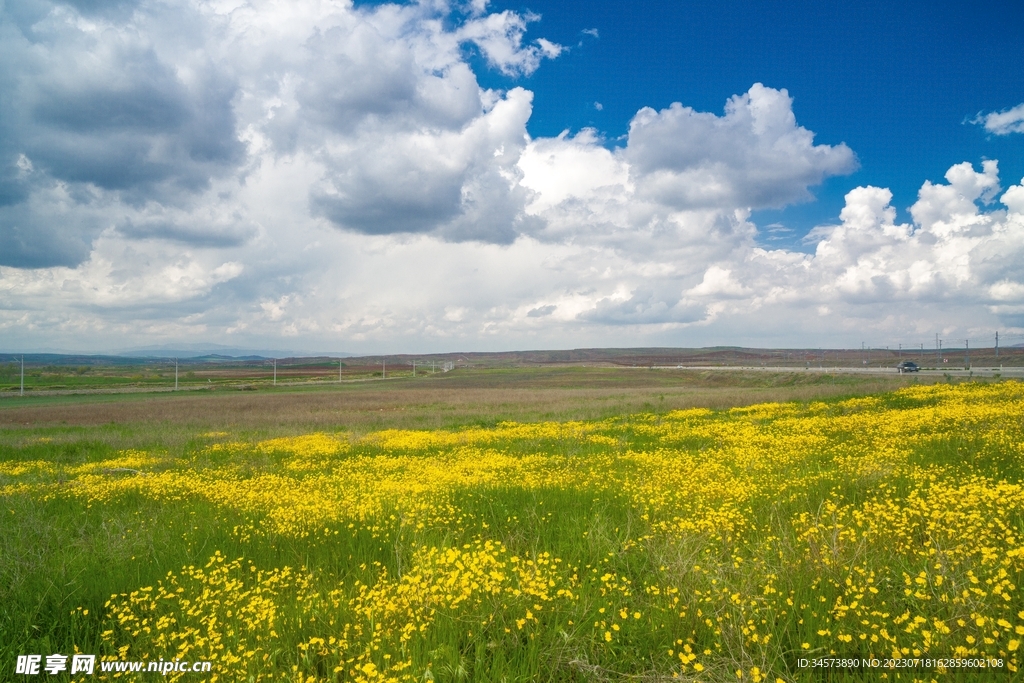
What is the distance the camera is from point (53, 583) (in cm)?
596

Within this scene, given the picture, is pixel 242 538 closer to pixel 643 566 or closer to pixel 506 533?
pixel 506 533

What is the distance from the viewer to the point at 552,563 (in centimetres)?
592

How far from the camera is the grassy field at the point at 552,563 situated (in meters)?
4.30

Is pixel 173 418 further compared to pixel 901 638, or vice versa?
pixel 173 418

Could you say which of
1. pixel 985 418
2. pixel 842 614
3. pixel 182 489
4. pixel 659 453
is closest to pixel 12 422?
pixel 182 489

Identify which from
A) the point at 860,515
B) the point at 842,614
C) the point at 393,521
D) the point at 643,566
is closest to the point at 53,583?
the point at 393,521

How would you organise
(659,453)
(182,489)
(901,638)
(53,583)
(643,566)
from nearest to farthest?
(901,638), (643,566), (53,583), (182,489), (659,453)

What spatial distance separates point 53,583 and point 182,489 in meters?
5.26

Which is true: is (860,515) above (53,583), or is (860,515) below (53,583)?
above

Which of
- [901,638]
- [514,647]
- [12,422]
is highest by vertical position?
[901,638]

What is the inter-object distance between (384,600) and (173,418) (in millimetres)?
32625

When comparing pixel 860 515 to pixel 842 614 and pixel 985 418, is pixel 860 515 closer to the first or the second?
pixel 842 614

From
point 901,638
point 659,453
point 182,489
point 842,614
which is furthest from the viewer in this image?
point 659,453

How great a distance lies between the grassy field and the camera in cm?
430
